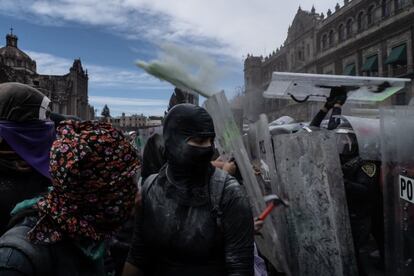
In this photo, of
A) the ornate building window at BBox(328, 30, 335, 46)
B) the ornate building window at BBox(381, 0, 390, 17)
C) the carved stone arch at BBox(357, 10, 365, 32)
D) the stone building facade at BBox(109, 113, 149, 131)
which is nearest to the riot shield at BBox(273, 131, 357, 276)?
the stone building facade at BBox(109, 113, 149, 131)

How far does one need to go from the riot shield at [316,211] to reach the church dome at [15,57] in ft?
165

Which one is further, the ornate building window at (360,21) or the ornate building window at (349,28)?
the ornate building window at (349,28)

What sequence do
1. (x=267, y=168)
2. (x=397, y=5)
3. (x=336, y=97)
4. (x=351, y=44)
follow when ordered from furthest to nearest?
(x=351, y=44) → (x=397, y=5) → (x=336, y=97) → (x=267, y=168)

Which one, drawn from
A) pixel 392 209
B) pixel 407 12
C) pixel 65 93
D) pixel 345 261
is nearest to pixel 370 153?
pixel 392 209

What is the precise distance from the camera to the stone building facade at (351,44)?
92.7 ft

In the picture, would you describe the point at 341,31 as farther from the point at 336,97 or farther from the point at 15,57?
the point at 15,57

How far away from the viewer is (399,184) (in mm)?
2516

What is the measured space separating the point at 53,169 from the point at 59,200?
0.33 ft

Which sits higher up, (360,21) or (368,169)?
(360,21)

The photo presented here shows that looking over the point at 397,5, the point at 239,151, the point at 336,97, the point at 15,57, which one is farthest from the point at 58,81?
the point at 239,151

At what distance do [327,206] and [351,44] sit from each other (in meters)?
35.8

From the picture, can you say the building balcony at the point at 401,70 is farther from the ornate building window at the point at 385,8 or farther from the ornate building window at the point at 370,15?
the ornate building window at the point at 370,15

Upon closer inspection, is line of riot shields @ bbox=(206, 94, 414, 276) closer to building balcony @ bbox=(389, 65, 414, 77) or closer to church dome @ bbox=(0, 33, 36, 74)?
building balcony @ bbox=(389, 65, 414, 77)

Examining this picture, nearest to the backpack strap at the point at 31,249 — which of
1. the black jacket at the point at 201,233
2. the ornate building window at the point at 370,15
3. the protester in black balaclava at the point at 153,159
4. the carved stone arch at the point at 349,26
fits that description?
the black jacket at the point at 201,233
